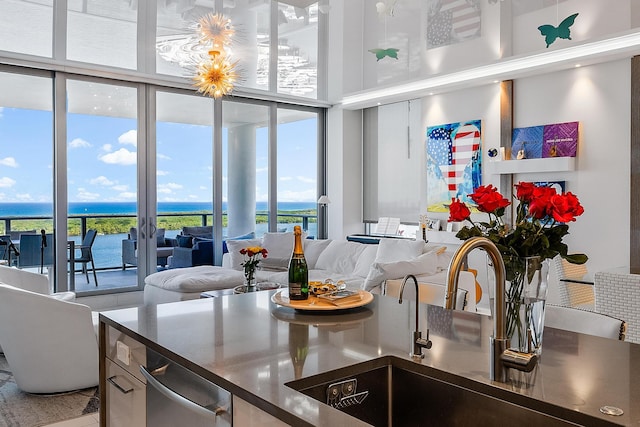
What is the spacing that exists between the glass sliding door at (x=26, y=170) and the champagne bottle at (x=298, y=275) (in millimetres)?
5006

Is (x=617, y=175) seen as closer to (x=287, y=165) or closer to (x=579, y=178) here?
(x=579, y=178)

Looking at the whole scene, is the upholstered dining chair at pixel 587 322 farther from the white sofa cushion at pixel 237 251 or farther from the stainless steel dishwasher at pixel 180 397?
the white sofa cushion at pixel 237 251

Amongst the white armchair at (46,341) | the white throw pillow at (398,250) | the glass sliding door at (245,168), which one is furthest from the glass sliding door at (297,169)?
the white armchair at (46,341)

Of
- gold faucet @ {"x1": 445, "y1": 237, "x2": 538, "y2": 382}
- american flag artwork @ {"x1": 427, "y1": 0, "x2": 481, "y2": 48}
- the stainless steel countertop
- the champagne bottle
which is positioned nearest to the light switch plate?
the stainless steel countertop

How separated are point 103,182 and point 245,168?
208cm

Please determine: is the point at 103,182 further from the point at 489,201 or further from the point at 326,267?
the point at 489,201

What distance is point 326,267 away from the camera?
6.42 meters

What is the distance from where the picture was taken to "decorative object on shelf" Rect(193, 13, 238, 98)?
17.4 feet

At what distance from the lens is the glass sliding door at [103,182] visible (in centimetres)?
634

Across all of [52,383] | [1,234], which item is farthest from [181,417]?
[1,234]

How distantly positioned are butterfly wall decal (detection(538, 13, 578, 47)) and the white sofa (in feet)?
8.46

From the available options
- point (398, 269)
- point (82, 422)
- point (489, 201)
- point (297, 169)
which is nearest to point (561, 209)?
point (489, 201)

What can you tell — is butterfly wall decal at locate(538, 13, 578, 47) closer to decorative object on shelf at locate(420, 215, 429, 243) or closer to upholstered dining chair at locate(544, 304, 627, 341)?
decorative object on shelf at locate(420, 215, 429, 243)

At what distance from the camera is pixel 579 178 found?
19.5ft
